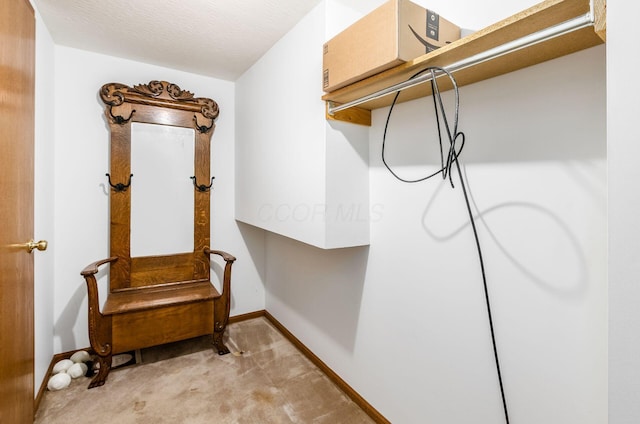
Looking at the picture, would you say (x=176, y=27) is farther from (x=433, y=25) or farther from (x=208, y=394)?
(x=208, y=394)

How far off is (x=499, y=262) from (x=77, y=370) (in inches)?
111

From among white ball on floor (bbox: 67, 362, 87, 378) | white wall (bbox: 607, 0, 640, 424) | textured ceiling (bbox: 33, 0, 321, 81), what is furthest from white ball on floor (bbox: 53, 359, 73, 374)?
white wall (bbox: 607, 0, 640, 424)

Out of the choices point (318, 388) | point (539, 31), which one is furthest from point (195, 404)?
point (539, 31)

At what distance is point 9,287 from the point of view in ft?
4.17

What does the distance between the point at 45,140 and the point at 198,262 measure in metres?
1.44

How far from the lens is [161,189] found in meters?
2.78

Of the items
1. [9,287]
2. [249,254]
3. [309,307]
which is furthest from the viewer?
[249,254]

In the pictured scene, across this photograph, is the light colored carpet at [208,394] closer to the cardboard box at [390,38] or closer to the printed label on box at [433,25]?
the cardboard box at [390,38]

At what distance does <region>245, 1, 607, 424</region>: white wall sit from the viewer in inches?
39.7

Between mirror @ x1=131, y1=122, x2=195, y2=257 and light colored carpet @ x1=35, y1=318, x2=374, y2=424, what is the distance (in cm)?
93

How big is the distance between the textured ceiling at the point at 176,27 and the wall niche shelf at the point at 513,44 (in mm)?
856

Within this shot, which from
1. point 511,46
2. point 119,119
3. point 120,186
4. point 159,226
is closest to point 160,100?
point 119,119

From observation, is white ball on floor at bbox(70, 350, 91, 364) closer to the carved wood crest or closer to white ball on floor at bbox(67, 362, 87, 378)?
white ball on floor at bbox(67, 362, 87, 378)

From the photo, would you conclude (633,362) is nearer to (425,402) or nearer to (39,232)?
(425,402)
